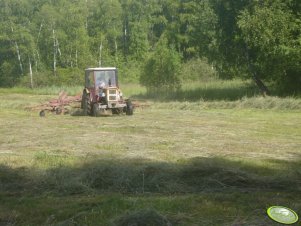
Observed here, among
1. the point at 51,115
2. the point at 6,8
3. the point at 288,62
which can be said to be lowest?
the point at 51,115

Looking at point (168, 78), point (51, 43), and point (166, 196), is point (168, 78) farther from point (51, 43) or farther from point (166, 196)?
point (51, 43)

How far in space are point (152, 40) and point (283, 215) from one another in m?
71.0

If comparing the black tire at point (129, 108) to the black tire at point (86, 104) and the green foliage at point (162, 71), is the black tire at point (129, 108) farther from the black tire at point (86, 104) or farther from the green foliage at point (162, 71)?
the green foliage at point (162, 71)

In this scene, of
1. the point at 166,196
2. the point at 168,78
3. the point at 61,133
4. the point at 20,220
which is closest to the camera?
the point at 20,220

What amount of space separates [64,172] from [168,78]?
982 inches

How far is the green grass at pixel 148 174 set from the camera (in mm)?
5656

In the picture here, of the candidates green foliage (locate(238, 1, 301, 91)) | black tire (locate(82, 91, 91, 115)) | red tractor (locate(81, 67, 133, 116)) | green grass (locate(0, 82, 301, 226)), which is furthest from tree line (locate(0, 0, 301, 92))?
green grass (locate(0, 82, 301, 226))

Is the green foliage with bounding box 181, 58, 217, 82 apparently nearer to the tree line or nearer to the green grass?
the tree line

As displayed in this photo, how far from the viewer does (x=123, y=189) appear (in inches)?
270

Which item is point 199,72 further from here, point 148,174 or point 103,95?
point 148,174

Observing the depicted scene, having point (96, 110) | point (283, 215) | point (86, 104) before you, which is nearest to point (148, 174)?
point (283, 215)

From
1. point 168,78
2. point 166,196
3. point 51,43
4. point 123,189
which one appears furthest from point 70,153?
point 51,43

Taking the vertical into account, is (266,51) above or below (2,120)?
above

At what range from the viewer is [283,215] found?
507 centimetres
